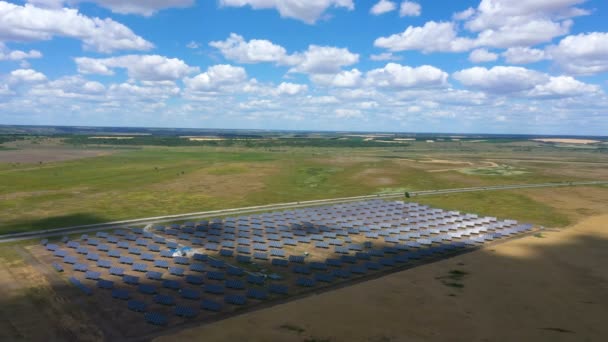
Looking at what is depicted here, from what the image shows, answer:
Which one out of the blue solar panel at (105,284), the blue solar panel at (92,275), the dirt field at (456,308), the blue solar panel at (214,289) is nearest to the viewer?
the dirt field at (456,308)

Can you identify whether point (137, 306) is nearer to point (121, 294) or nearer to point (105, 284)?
point (121, 294)

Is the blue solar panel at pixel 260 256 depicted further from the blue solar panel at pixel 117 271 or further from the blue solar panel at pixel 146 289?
the blue solar panel at pixel 117 271

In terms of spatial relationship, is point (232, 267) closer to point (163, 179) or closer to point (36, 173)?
point (163, 179)

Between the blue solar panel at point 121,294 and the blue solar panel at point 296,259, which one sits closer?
the blue solar panel at point 121,294

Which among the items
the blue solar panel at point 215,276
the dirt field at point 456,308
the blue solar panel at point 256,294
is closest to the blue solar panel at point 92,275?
the blue solar panel at point 215,276

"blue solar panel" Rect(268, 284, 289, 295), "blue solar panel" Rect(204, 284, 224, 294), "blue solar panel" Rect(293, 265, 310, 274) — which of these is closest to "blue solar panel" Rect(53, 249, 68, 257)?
"blue solar panel" Rect(204, 284, 224, 294)

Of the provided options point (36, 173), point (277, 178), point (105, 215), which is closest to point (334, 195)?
point (277, 178)

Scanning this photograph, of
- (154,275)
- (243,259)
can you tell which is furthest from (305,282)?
(154,275)

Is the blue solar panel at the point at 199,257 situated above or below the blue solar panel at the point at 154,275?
above
